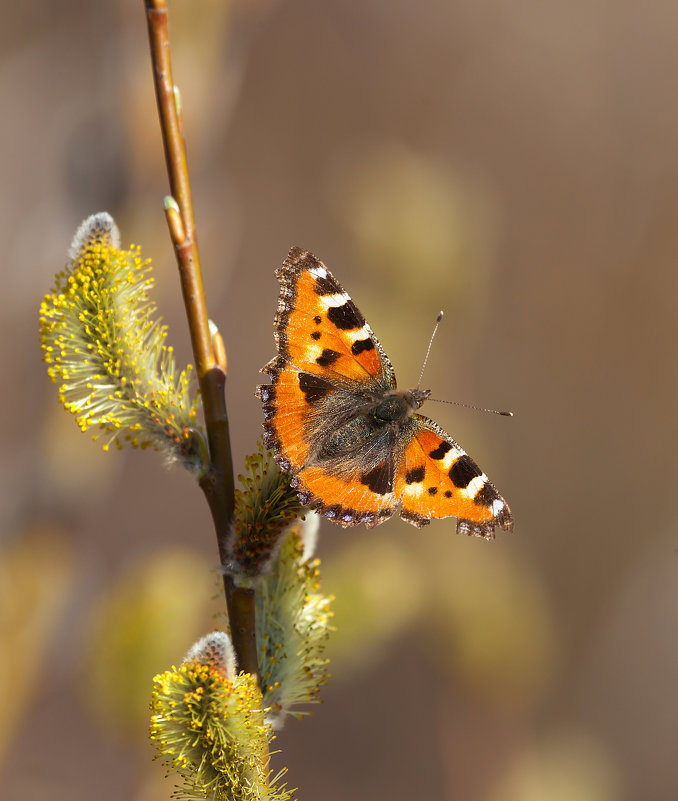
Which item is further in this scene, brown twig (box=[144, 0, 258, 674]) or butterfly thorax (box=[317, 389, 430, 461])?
butterfly thorax (box=[317, 389, 430, 461])

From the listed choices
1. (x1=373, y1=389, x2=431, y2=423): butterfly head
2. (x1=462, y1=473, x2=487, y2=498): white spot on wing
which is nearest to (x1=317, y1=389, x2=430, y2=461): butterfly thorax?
(x1=373, y1=389, x2=431, y2=423): butterfly head

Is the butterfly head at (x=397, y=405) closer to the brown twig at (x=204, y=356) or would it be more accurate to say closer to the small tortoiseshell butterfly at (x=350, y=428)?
the small tortoiseshell butterfly at (x=350, y=428)

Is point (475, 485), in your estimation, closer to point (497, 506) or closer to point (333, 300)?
point (497, 506)

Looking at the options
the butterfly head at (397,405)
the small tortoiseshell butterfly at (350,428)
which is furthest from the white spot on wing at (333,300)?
the butterfly head at (397,405)

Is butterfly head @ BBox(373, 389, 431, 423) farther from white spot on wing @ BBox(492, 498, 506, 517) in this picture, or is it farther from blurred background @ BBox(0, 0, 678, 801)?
blurred background @ BBox(0, 0, 678, 801)

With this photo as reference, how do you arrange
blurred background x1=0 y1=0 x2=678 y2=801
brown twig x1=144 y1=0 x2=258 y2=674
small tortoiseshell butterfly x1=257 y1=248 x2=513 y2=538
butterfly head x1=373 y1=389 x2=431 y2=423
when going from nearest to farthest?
1. brown twig x1=144 y1=0 x2=258 y2=674
2. small tortoiseshell butterfly x1=257 y1=248 x2=513 y2=538
3. butterfly head x1=373 y1=389 x2=431 y2=423
4. blurred background x1=0 y1=0 x2=678 y2=801

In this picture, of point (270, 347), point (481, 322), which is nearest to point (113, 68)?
point (270, 347)

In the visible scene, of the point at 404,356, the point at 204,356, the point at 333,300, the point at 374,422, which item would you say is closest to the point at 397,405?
the point at 374,422
